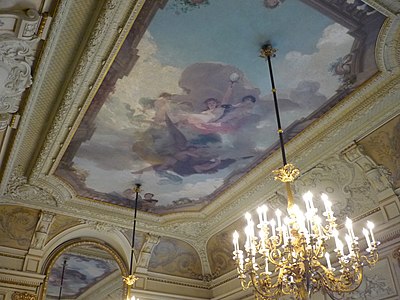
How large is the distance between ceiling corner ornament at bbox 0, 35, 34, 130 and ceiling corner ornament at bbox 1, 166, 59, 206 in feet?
7.61

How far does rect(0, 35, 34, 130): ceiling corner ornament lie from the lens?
190 inches

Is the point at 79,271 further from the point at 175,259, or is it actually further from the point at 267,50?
the point at 267,50

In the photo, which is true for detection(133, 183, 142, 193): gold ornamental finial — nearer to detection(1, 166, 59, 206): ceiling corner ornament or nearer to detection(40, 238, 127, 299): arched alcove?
detection(1, 166, 59, 206): ceiling corner ornament

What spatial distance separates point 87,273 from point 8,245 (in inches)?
194

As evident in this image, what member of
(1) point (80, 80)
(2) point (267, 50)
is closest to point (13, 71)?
(1) point (80, 80)

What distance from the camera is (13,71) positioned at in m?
5.23

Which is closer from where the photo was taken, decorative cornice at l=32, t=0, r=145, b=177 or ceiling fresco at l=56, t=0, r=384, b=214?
decorative cornice at l=32, t=0, r=145, b=177

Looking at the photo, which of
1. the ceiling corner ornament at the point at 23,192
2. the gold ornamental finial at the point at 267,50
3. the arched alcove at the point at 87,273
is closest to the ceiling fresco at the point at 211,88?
the gold ornamental finial at the point at 267,50

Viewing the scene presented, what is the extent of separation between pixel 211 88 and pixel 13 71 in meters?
2.74

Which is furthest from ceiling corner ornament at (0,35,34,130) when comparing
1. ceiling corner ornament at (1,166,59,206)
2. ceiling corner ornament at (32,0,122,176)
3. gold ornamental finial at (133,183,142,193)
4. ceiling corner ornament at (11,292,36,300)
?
ceiling corner ornament at (11,292,36,300)

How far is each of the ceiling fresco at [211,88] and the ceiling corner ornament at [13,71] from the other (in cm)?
109

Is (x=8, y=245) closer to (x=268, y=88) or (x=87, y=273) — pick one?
(x=87, y=273)

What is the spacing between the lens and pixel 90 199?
29.2ft

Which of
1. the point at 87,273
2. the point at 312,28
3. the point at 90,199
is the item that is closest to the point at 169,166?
the point at 90,199
